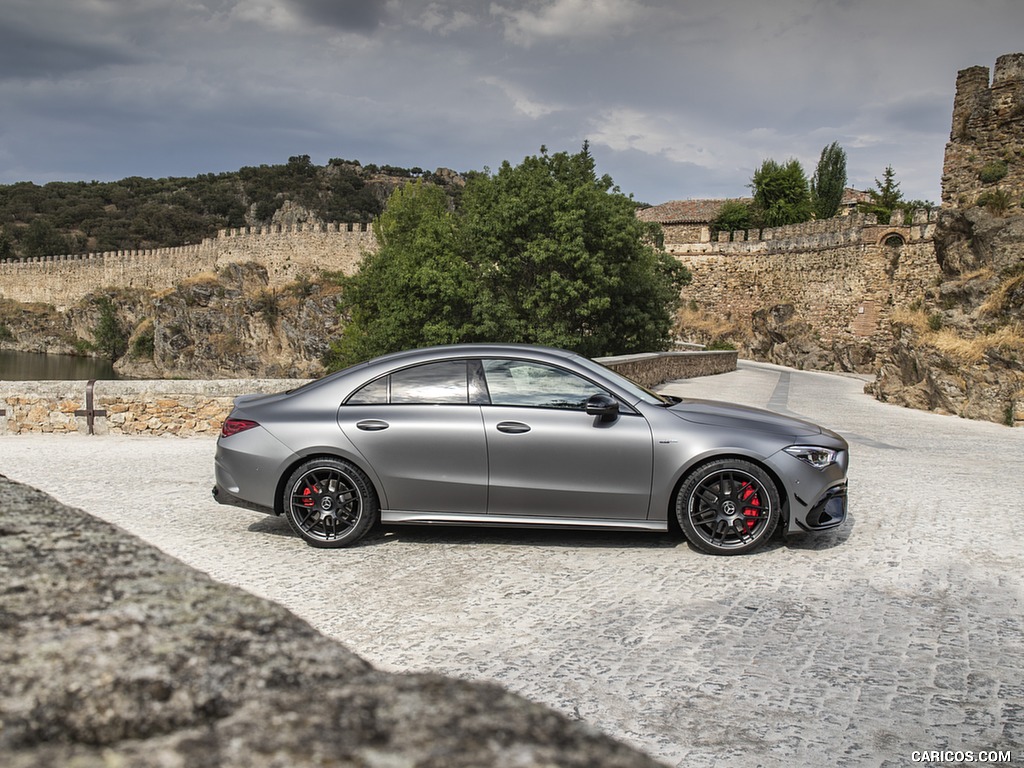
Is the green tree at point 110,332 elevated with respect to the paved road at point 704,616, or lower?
elevated

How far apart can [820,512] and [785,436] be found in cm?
62

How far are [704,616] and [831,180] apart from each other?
2942 inches

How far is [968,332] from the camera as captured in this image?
1802 cm

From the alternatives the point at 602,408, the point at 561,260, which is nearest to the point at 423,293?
the point at 561,260

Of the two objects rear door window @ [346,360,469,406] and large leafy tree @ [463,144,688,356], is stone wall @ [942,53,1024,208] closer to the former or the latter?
large leafy tree @ [463,144,688,356]

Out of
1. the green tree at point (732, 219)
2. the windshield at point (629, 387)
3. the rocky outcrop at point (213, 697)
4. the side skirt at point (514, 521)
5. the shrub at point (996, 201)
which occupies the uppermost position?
the green tree at point (732, 219)

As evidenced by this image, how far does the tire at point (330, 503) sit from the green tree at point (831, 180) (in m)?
71.8

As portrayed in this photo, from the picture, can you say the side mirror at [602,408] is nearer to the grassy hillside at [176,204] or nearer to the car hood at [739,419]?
the car hood at [739,419]

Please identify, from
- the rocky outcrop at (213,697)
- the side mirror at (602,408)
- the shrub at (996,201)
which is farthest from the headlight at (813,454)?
the shrub at (996,201)

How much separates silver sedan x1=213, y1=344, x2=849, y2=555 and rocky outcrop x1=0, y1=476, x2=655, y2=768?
4.60 meters

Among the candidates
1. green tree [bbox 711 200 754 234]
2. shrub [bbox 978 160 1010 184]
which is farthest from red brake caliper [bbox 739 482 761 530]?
green tree [bbox 711 200 754 234]

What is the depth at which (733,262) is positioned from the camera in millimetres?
52844

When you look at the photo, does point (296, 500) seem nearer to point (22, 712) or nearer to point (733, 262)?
point (22, 712)

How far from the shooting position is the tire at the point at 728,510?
5.98 metres
